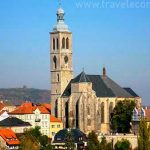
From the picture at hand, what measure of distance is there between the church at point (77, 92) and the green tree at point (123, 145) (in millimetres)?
16846

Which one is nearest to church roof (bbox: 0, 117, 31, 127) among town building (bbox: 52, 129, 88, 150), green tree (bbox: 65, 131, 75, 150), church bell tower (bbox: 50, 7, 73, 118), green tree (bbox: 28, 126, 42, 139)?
green tree (bbox: 28, 126, 42, 139)

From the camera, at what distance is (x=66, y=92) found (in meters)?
128

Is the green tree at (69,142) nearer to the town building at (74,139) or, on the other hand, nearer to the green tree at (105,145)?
the town building at (74,139)

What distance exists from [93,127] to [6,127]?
47.2ft

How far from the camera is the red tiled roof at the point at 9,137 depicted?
106625 mm

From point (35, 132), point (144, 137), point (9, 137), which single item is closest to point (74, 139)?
point (35, 132)

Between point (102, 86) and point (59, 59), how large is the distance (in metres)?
8.35

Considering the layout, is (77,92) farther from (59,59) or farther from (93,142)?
(93,142)

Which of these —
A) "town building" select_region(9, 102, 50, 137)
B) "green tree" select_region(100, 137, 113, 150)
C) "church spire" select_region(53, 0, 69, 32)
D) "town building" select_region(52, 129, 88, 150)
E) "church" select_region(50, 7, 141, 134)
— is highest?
"church spire" select_region(53, 0, 69, 32)

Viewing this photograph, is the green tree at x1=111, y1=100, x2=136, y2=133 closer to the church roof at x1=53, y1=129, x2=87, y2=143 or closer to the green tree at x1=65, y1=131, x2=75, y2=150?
the church roof at x1=53, y1=129, x2=87, y2=143

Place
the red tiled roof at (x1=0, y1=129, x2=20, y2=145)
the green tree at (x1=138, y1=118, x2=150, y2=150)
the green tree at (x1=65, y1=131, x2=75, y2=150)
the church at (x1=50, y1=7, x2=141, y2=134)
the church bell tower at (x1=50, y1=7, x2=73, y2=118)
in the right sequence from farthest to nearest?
the church bell tower at (x1=50, y1=7, x2=73, y2=118) → the church at (x1=50, y1=7, x2=141, y2=134) → the red tiled roof at (x1=0, y1=129, x2=20, y2=145) → the green tree at (x1=65, y1=131, x2=75, y2=150) → the green tree at (x1=138, y1=118, x2=150, y2=150)

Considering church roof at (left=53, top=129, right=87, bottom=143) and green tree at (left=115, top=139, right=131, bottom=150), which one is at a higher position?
church roof at (left=53, top=129, right=87, bottom=143)

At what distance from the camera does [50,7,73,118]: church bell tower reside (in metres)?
129

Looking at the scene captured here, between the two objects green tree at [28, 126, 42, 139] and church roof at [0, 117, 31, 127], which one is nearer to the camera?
green tree at [28, 126, 42, 139]
